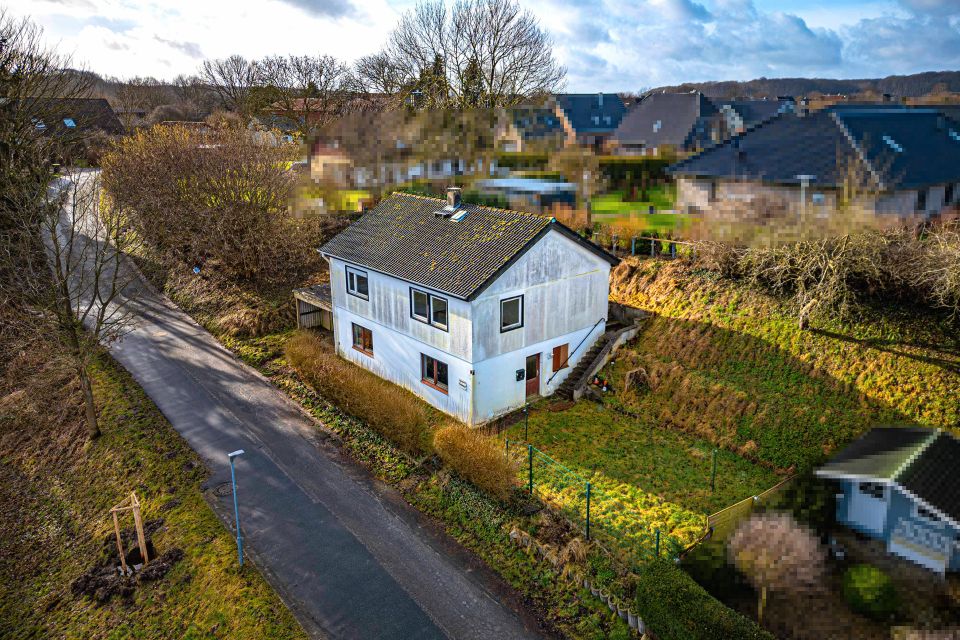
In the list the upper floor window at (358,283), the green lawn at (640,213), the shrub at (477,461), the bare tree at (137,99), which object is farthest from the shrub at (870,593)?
the bare tree at (137,99)

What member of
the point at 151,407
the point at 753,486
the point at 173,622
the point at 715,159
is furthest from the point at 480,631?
the point at 715,159

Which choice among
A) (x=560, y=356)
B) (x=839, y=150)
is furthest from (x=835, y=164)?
(x=560, y=356)

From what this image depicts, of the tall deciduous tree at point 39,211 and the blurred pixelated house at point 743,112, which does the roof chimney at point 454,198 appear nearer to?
the tall deciduous tree at point 39,211

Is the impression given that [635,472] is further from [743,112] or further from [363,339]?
[743,112]

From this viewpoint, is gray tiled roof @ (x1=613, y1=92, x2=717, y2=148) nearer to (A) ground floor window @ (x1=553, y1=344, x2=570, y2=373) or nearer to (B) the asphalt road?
(A) ground floor window @ (x1=553, y1=344, x2=570, y2=373)

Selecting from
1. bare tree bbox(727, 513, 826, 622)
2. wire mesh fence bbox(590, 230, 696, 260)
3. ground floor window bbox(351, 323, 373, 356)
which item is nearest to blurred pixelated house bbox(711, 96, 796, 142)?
wire mesh fence bbox(590, 230, 696, 260)

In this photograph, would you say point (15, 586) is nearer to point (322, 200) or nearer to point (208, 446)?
point (208, 446)
